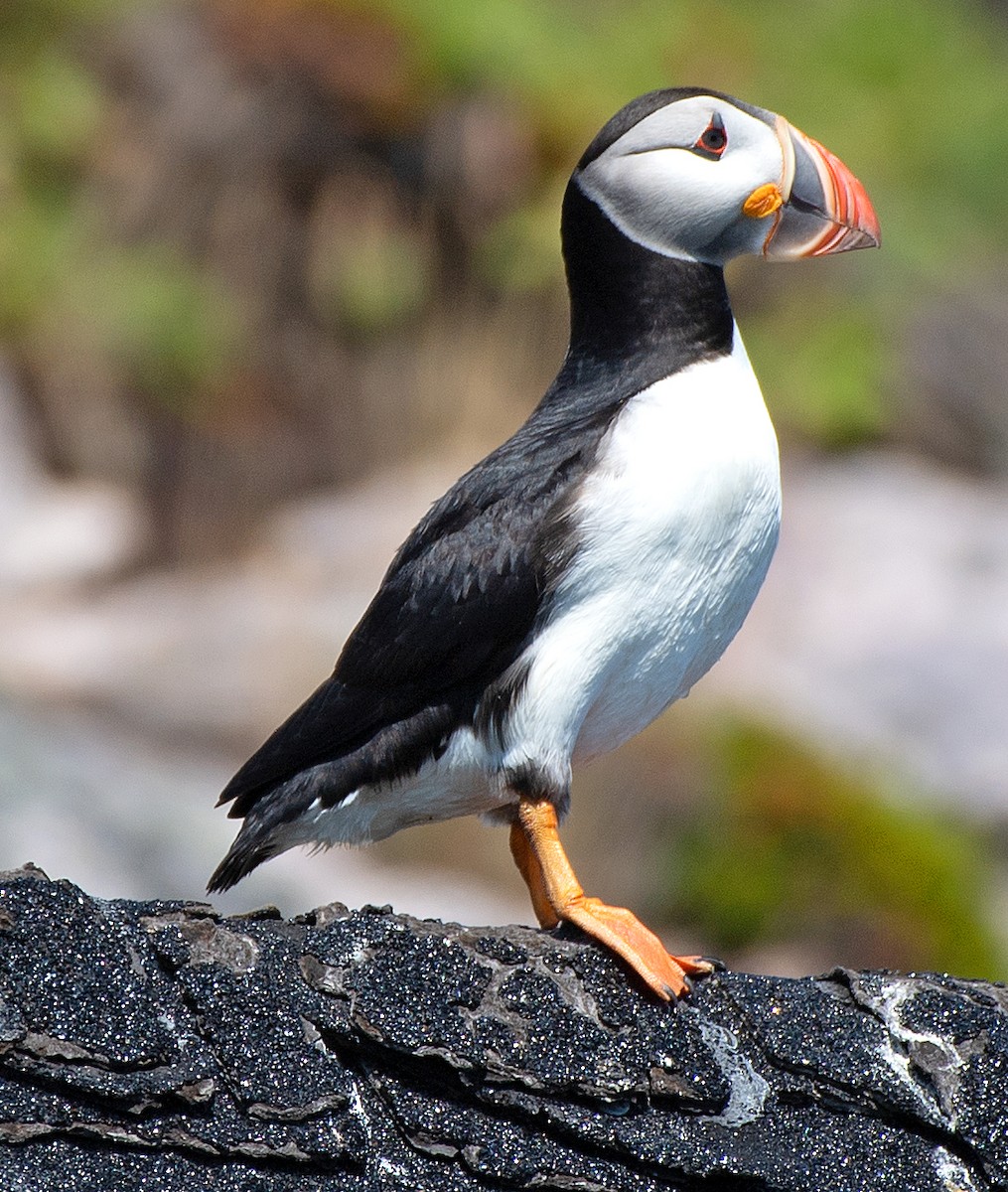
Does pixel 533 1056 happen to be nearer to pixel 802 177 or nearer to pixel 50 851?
pixel 802 177

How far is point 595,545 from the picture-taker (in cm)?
308

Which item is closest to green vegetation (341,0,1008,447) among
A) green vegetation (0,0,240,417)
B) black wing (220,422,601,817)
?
green vegetation (0,0,240,417)

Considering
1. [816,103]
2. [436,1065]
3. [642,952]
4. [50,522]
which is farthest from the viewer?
[816,103]

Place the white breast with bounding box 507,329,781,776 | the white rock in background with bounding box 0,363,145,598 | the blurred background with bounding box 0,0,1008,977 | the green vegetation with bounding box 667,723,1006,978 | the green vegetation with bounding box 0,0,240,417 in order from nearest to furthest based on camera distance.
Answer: the white breast with bounding box 507,329,781,776
the green vegetation with bounding box 667,723,1006,978
the blurred background with bounding box 0,0,1008,977
the white rock in background with bounding box 0,363,145,598
the green vegetation with bounding box 0,0,240,417

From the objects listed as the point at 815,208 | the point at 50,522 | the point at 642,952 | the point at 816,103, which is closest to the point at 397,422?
the point at 50,522

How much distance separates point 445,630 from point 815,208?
1102mm

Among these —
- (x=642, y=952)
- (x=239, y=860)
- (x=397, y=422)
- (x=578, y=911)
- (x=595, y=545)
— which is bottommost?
(x=642, y=952)

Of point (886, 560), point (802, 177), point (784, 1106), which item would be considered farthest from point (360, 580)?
point (784, 1106)

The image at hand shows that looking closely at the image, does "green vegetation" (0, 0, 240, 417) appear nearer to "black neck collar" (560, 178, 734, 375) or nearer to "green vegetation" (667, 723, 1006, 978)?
"green vegetation" (667, 723, 1006, 978)

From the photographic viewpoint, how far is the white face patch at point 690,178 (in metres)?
3.24

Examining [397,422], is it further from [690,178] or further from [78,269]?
[690,178]

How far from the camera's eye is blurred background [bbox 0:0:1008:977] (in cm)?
822

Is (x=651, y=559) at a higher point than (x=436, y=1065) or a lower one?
higher

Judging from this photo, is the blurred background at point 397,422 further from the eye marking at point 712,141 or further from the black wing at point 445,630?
the eye marking at point 712,141
